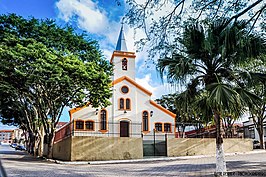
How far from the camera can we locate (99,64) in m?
19.8

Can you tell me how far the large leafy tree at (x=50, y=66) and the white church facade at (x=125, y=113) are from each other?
7923mm

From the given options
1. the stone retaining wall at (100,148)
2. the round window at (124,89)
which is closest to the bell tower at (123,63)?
the round window at (124,89)

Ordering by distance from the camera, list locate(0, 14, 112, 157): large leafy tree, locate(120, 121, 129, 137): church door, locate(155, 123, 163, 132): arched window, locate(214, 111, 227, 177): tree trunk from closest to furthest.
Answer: locate(214, 111, 227, 177): tree trunk, locate(0, 14, 112, 157): large leafy tree, locate(120, 121, 129, 137): church door, locate(155, 123, 163, 132): arched window

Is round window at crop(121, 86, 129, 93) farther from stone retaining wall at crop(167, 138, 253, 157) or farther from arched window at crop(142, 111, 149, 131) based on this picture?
stone retaining wall at crop(167, 138, 253, 157)

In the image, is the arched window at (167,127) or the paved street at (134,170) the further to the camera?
the arched window at (167,127)

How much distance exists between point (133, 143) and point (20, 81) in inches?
338

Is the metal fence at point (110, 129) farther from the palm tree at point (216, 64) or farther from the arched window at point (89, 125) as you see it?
the palm tree at point (216, 64)

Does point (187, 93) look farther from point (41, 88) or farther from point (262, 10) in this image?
point (41, 88)

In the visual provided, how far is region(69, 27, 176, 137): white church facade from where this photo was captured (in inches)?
1151

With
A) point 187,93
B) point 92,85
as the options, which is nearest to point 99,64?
point 92,85

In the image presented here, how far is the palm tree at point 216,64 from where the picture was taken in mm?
7754

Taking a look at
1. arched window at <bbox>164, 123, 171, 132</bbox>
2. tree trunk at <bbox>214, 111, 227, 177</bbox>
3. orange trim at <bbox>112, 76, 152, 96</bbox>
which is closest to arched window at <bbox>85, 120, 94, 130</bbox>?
orange trim at <bbox>112, 76, 152, 96</bbox>

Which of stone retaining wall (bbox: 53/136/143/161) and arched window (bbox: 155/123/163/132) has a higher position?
arched window (bbox: 155/123/163/132)

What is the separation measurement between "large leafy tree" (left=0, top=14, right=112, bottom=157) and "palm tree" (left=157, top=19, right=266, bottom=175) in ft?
30.0
